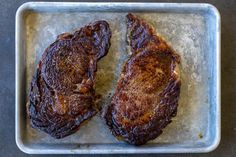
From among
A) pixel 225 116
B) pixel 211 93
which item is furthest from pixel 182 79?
pixel 225 116

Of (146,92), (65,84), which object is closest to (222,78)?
(146,92)

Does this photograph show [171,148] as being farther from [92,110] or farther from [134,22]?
[134,22]

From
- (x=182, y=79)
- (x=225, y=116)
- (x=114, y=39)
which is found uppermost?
(x=114, y=39)

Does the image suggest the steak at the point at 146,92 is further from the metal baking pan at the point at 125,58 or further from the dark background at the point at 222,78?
the dark background at the point at 222,78

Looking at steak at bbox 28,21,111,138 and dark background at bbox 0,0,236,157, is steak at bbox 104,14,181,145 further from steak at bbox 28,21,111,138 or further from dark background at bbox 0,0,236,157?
dark background at bbox 0,0,236,157

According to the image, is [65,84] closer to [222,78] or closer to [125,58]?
[125,58]

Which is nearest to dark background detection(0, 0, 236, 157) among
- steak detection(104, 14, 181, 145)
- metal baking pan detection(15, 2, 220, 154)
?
metal baking pan detection(15, 2, 220, 154)
